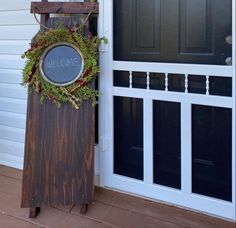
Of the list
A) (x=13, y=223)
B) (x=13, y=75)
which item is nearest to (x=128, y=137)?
(x=13, y=223)

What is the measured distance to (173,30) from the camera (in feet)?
7.70

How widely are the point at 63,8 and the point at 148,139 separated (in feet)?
3.34

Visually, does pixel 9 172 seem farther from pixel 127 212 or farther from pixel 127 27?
pixel 127 27

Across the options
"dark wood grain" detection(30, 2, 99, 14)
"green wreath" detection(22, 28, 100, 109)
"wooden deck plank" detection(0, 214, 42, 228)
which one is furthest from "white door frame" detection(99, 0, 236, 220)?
"wooden deck plank" detection(0, 214, 42, 228)

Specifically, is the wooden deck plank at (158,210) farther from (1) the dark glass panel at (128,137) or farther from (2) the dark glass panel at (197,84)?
(2) the dark glass panel at (197,84)

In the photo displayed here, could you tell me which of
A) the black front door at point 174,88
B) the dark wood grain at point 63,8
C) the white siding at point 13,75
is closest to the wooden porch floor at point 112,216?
the black front door at point 174,88

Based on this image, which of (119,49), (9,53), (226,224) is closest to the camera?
(226,224)

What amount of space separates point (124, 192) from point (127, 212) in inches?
10.6

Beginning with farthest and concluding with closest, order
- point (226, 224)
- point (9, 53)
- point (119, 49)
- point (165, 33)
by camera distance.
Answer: point (9, 53) < point (119, 49) < point (165, 33) < point (226, 224)

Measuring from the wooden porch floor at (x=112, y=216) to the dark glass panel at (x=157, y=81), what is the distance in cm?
77

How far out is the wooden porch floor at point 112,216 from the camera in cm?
224

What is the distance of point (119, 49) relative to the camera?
2.55 m

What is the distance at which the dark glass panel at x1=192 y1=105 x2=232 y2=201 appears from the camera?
224 centimetres

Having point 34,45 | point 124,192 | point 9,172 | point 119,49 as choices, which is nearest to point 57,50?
point 34,45
